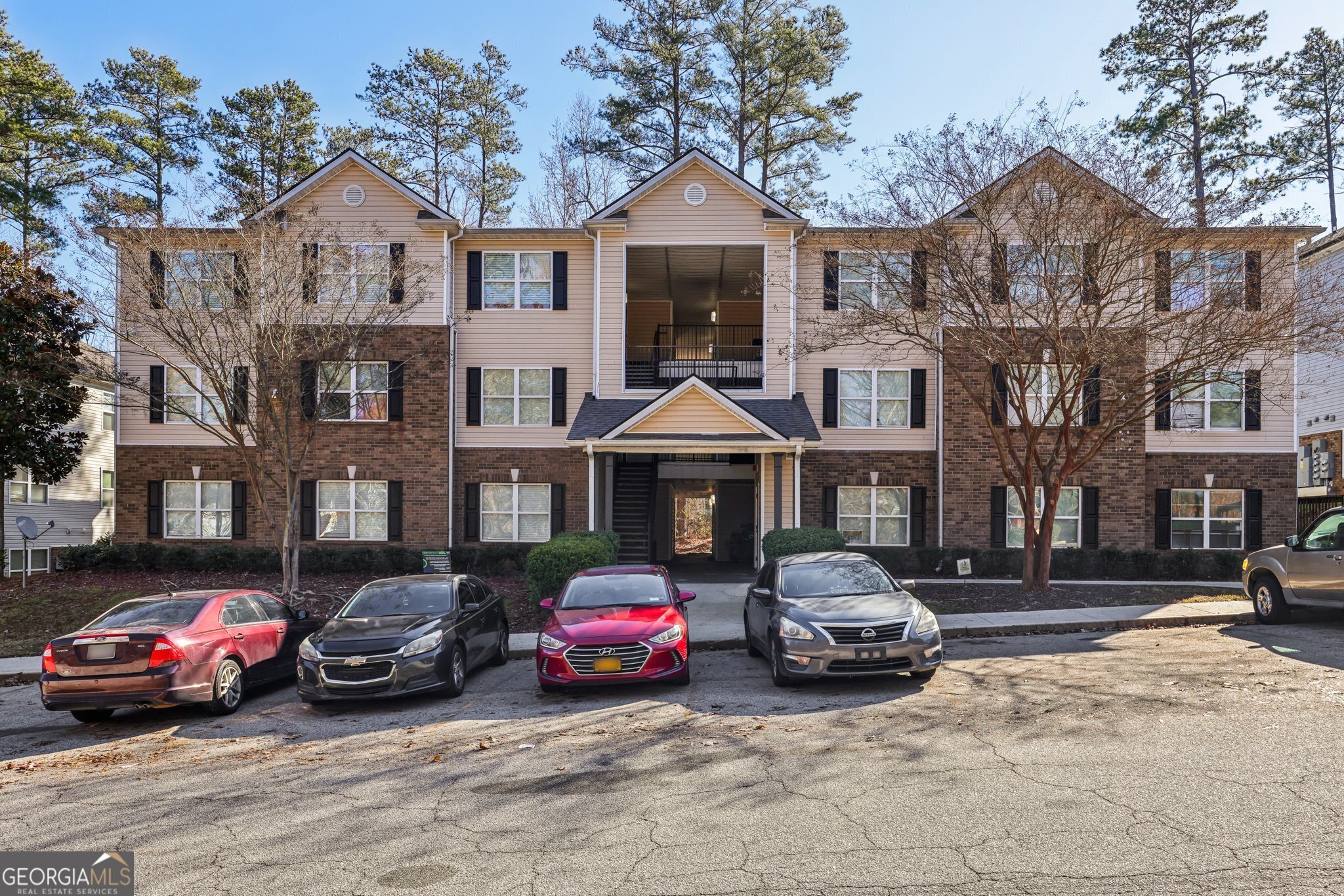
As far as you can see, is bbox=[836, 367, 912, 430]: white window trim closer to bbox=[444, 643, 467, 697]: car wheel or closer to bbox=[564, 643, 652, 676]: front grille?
bbox=[564, 643, 652, 676]: front grille

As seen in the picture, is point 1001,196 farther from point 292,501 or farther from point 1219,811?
point 292,501

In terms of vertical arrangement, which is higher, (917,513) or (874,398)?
(874,398)

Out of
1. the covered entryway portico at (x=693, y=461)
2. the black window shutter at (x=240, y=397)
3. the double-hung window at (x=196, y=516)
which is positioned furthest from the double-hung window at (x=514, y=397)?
the double-hung window at (x=196, y=516)

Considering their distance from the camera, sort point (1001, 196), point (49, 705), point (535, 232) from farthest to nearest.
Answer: point (535, 232) → point (1001, 196) → point (49, 705)

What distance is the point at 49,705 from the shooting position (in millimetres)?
9719

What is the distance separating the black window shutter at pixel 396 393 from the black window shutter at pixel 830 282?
10704 millimetres

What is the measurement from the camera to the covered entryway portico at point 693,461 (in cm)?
2012

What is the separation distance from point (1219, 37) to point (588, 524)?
1030 inches

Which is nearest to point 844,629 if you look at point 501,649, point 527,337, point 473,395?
point 501,649

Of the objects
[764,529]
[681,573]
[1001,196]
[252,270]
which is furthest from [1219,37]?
[252,270]

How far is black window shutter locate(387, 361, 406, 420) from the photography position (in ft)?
75.0

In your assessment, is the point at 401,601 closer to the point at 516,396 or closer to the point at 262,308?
the point at 262,308

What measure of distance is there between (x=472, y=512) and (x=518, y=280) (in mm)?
6109

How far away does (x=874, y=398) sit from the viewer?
75.4 feet
